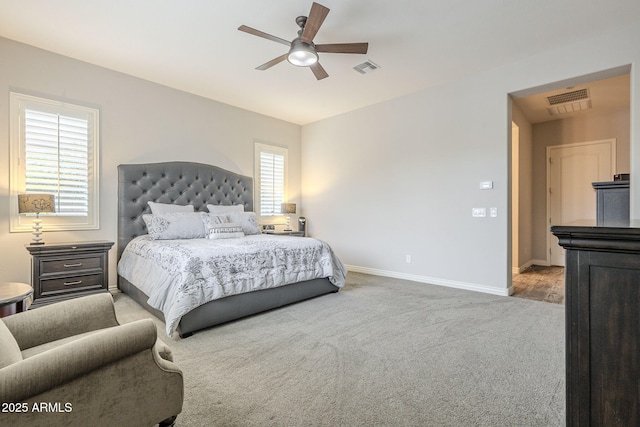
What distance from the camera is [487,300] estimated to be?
3822mm

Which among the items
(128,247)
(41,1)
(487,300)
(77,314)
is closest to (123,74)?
(41,1)

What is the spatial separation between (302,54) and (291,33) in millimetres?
503

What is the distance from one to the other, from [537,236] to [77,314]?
765 centimetres

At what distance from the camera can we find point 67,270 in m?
3.39

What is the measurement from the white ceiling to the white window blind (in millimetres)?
868

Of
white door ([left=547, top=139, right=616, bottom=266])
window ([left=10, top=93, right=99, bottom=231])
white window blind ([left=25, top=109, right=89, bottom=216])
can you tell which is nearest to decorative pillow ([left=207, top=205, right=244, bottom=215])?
window ([left=10, top=93, right=99, bottom=231])

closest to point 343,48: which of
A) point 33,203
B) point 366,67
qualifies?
point 366,67

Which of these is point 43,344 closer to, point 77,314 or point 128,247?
point 77,314

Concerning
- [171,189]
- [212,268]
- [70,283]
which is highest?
[171,189]

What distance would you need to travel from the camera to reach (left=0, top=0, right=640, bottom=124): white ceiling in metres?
2.84

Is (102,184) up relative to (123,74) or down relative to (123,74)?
down

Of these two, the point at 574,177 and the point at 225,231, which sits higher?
the point at 574,177

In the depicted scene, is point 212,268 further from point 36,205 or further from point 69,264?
point 36,205

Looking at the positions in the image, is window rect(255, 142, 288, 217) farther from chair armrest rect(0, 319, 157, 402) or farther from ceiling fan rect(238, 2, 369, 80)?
chair armrest rect(0, 319, 157, 402)
